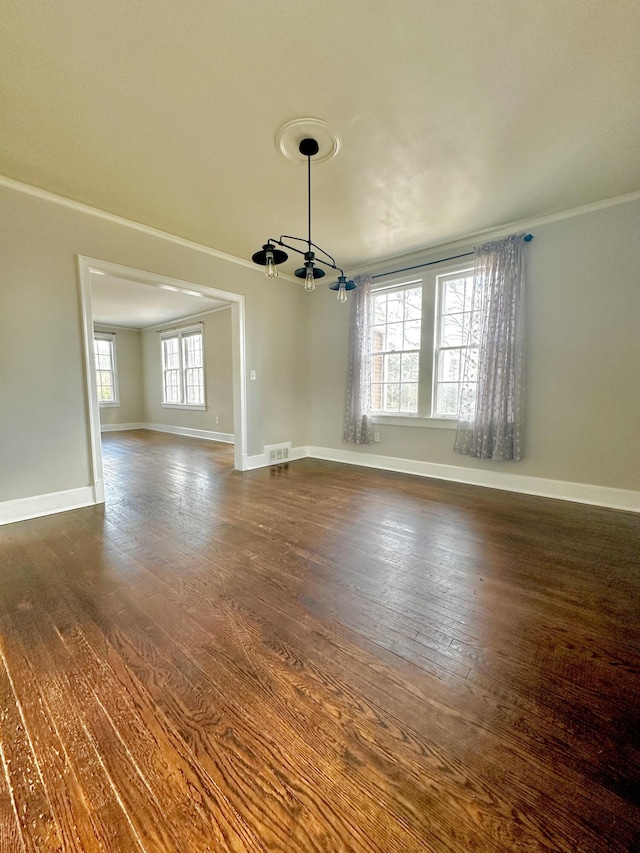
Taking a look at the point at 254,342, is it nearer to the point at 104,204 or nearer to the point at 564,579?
the point at 104,204

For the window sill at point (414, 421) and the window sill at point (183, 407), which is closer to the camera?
the window sill at point (414, 421)

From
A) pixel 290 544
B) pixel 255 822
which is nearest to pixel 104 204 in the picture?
pixel 290 544

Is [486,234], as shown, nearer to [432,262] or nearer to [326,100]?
[432,262]

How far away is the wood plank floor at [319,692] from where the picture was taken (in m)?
0.86

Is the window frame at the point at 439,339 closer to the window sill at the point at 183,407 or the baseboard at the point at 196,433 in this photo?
the baseboard at the point at 196,433

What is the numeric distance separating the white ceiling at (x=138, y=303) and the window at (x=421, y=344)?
2.35 m

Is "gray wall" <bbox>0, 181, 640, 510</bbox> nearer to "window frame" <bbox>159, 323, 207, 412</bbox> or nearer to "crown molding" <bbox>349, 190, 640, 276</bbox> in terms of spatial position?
"crown molding" <bbox>349, 190, 640, 276</bbox>

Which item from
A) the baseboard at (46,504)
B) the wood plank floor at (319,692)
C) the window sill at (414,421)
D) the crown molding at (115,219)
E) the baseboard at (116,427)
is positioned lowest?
the wood plank floor at (319,692)

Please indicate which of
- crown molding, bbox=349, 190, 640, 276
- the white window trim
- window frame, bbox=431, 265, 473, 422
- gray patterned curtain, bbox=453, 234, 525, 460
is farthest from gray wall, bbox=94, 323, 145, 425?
gray patterned curtain, bbox=453, 234, 525, 460

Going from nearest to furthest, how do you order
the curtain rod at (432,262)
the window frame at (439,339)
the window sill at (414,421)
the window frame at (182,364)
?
the curtain rod at (432,262), the window frame at (439,339), the window sill at (414,421), the window frame at (182,364)

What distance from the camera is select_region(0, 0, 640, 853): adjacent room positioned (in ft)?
3.19

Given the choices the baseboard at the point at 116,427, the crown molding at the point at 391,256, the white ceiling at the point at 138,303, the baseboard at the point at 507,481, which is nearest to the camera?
the crown molding at the point at 391,256

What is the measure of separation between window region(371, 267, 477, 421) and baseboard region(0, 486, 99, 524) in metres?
3.51

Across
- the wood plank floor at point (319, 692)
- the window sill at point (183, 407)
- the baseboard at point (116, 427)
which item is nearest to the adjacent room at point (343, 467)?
the wood plank floor at point (319, 692)
